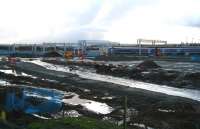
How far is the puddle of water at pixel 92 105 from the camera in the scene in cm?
1831

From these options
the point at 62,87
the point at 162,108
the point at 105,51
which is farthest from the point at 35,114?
the point at 105,51

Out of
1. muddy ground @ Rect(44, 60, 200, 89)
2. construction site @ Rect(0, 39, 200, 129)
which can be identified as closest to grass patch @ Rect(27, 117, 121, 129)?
construction site @ Rect(0, 39, 200, 129)

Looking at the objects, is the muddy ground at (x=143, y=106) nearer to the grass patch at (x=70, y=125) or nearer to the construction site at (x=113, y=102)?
the construction site at (x=113, y=102)

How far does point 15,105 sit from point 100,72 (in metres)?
25.4

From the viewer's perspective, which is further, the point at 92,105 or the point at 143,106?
the point at 92,105

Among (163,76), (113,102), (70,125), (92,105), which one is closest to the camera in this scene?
(70,125)

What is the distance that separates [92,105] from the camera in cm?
1972

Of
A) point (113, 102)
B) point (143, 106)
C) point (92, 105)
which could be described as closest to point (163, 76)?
point (113, 102)

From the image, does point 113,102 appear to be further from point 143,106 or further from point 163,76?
point 163,76

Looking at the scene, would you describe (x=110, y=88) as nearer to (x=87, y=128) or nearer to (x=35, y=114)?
(x=35, y=114)

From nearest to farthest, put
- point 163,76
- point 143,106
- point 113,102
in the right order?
point 143,106
point 113,102
point 163,76

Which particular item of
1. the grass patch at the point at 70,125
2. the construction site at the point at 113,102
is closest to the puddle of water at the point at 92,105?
the construction site at the point at 113,102

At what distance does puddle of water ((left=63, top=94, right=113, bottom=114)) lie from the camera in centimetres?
1831

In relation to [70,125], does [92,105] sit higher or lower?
lower
